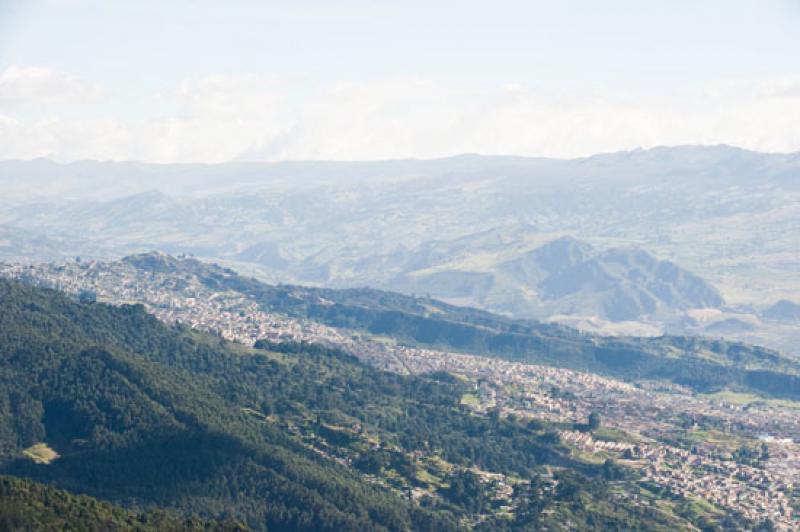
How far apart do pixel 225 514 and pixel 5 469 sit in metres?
35.6

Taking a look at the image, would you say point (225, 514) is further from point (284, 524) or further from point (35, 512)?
point (35, 512)

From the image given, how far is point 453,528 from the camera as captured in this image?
199250mm

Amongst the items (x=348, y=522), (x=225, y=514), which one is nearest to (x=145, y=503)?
(x=225, y=514)

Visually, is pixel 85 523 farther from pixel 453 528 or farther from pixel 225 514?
pixel 453 528

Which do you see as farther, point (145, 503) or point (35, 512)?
point (145, 503)

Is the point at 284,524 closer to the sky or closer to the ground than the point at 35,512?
closer to the ground

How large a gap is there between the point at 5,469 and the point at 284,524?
146 ft

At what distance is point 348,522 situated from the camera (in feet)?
640

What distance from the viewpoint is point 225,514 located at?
19550 cm

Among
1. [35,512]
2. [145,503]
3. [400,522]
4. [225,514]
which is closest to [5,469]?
[145,503]

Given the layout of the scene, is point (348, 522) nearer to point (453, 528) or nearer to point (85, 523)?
point (453, 528)

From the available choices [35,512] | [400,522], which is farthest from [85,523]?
[400,522]

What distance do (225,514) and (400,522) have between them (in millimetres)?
27131

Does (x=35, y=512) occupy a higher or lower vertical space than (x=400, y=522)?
higher
